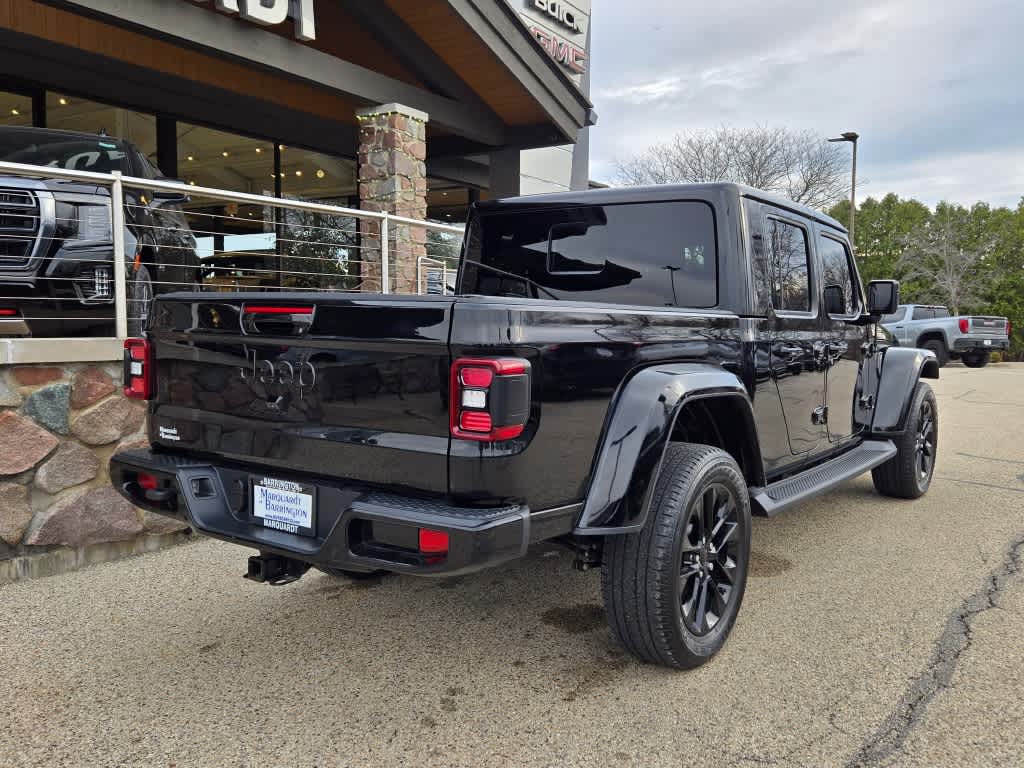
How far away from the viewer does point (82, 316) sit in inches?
186

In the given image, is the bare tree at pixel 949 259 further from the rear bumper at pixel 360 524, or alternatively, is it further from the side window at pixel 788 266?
the rear bumper at pixel 360 524

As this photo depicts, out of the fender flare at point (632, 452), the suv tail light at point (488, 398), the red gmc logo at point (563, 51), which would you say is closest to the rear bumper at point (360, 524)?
the fender flare at point (632, 452)

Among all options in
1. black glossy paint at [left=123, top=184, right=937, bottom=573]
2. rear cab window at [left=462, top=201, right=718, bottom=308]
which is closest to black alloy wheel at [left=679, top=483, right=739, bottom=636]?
black glossy paint at [left=123, top=184, right=937, bottom=573]

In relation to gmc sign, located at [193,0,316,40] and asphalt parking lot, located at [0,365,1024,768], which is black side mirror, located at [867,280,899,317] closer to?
asphalt parking lot, located at [0,365,1024,768]

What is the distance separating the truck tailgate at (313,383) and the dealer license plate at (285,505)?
0.07 meters

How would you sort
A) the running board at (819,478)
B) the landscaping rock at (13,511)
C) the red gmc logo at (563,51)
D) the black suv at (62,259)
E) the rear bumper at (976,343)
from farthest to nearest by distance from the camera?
the rear bumper at (976,343)
the red gmc logo at (563,51)
the black suv at (62,259)
the landscaping rock at (13,511)
the running board at (819,478)

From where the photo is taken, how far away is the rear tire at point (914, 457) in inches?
206

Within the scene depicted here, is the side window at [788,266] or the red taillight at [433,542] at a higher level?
the side window at [788,266]

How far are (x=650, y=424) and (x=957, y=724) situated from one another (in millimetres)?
1366

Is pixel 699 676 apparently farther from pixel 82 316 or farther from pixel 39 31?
pixel 39 31

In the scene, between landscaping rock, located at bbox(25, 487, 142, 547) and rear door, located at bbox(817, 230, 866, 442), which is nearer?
landscaping rock, located at bbox(25, 487, 142, 547)

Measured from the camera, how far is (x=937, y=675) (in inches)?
113

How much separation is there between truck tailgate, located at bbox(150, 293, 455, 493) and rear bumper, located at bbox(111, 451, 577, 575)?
8 centimetres

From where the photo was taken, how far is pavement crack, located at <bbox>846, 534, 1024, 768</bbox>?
242 cm
